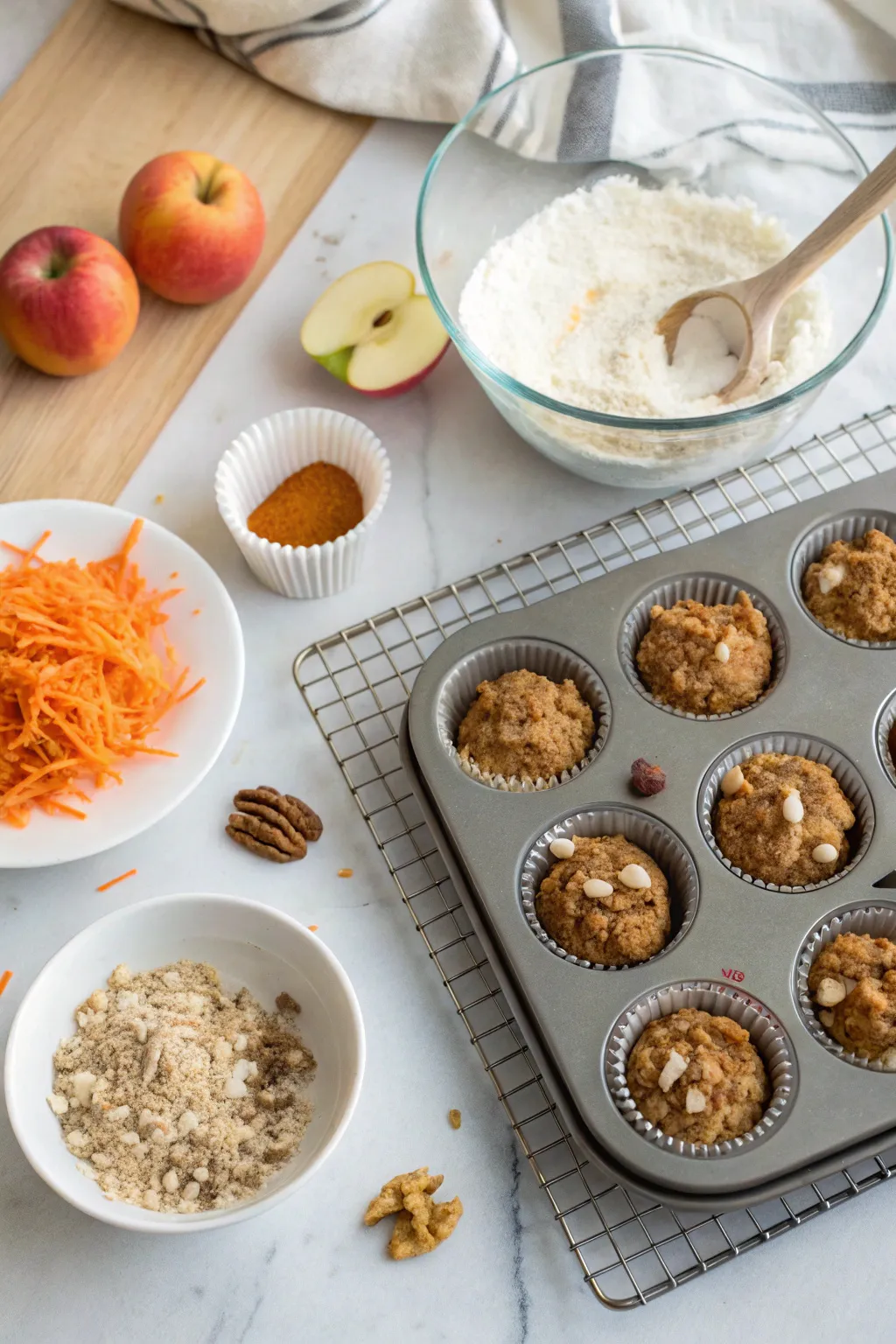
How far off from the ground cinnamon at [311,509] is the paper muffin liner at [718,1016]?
1.11m

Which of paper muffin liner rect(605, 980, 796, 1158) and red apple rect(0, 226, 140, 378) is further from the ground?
red apple rect(0, 226, 140, 378)

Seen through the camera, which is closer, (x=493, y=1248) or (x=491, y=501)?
(x=493, y=1248)

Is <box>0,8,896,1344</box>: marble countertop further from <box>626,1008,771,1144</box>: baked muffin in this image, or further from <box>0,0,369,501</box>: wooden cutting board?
<box>626,1008,771,1144</box>: baked muffin

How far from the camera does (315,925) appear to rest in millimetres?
2256

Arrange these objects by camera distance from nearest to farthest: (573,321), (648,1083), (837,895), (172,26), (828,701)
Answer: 1. (648,1083)
2. (837,895)
3. (828,701)
4. (573,321)
5. (172,26)

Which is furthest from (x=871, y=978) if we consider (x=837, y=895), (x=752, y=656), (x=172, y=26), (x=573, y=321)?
(x=172, y=26)

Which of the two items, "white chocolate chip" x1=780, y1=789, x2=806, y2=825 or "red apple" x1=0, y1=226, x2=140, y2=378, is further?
"red apple" x1=0, y1=226, x2=140, y2=378

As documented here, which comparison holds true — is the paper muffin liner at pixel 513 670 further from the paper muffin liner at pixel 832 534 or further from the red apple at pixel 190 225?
the red apple at pixel 190 225

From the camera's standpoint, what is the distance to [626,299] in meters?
2.62

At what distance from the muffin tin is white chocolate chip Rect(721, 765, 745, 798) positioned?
0.08ft

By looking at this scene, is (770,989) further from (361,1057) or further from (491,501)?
(491,501)

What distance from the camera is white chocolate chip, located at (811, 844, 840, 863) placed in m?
2.09

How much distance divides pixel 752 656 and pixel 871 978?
62cm

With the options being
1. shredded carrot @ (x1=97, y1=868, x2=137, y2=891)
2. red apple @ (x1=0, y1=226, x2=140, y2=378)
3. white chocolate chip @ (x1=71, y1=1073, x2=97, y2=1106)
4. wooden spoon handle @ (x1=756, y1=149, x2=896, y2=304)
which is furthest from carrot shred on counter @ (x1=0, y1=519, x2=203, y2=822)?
wooden spoon handle @ (x1=756, y1=149, x2=896, y2=304)
